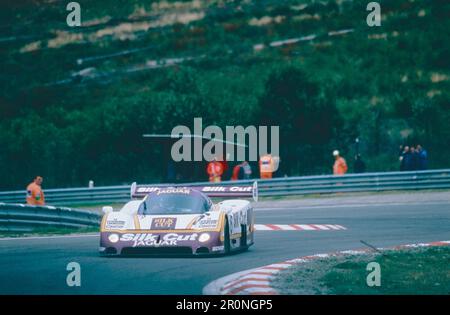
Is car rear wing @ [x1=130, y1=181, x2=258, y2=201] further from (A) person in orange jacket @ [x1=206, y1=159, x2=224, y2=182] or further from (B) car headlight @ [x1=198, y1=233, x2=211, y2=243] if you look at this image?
(A) person in orange jacket @ [x1=206, y1=159, x2=224, y2=182]

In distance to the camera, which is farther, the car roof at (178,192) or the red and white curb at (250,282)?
the car roof at (178,192)

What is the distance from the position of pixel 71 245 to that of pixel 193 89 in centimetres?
3113

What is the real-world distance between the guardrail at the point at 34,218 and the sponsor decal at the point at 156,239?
6240 mm

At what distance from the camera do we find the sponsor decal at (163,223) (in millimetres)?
16078

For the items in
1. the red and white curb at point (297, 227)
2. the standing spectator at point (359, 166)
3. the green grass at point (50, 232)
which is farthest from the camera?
the standing spectator at point (359, 166)

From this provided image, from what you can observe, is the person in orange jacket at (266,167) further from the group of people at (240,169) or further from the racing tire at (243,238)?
the racing tire at (243,238)

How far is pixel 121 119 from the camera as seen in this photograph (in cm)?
4600

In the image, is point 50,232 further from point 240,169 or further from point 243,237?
point 240,169

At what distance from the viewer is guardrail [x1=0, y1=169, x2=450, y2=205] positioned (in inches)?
1191

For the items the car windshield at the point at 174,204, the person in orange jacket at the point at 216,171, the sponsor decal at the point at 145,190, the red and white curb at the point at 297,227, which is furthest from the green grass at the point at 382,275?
the person in orange jacket at the point at 216,171

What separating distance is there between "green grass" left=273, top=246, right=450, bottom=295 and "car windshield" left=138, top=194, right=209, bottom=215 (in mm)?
2527

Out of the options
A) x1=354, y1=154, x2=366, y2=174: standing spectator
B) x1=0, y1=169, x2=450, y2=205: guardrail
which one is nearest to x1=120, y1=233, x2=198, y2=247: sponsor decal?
x1=0, y1=169, x2=450, y2=205: guardrail
